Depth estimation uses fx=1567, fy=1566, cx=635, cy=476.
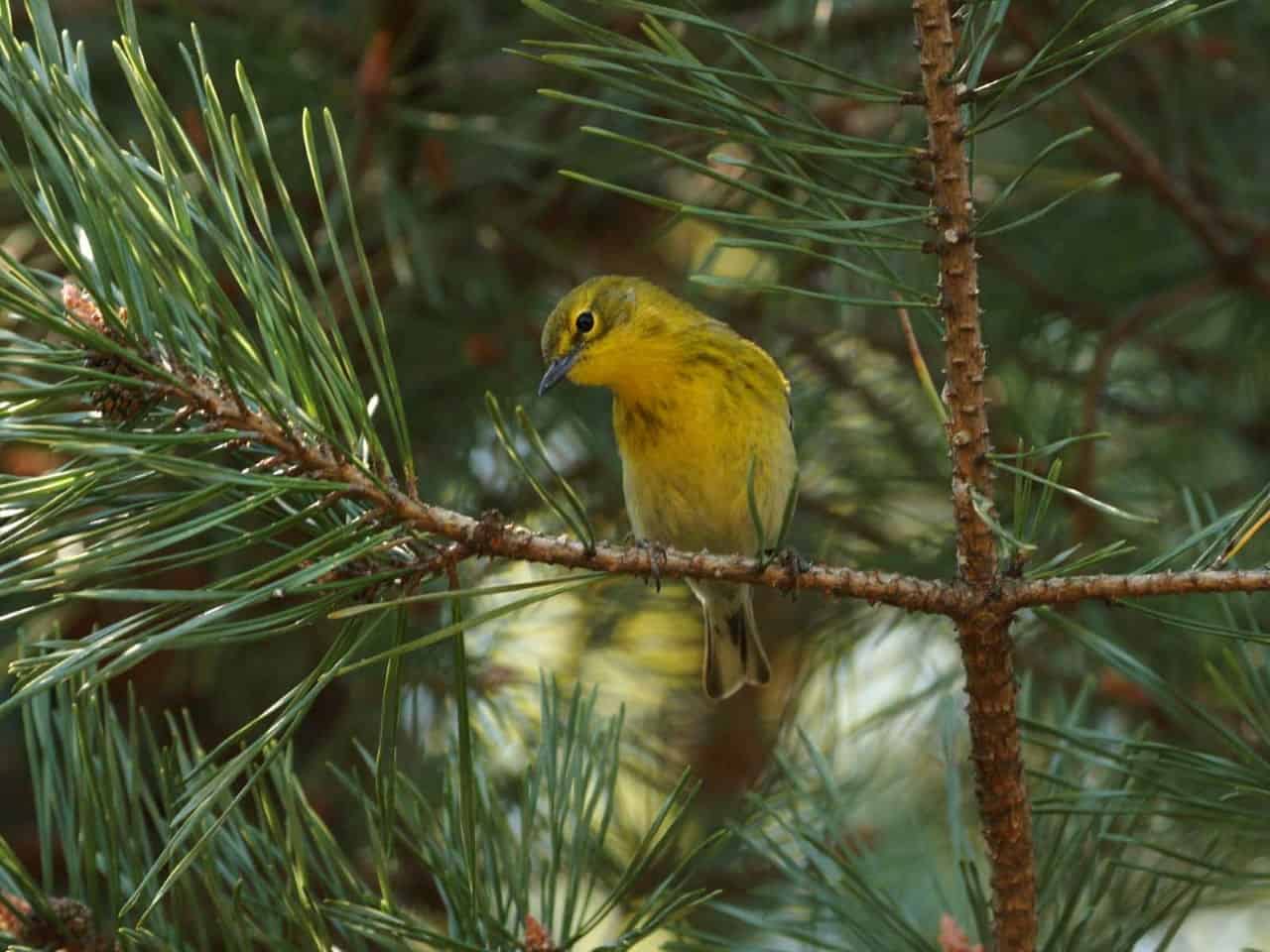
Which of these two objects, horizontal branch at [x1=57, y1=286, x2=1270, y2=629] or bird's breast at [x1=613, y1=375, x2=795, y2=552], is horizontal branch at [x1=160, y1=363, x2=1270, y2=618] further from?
bird's breast at [x1=613, y1=375, x2=795, y2=552]

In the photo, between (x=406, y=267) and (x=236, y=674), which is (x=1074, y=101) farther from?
(x=236, y=674)

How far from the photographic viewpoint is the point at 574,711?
204 centimetres

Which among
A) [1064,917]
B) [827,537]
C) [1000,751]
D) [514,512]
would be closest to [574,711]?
[1000,751]

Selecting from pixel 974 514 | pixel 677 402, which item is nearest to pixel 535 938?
pixel 974 514

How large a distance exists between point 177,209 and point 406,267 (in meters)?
1.85

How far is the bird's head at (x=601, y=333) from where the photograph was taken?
349 centimetres

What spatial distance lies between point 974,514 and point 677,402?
1.84m

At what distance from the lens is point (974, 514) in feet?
5.78

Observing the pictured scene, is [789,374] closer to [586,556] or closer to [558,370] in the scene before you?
[558,370]

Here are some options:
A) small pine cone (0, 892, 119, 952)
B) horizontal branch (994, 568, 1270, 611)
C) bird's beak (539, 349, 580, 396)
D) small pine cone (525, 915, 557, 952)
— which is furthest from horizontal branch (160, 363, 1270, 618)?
bird's beak (539, 349, 580, 396)

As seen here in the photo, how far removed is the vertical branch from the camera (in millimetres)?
1658

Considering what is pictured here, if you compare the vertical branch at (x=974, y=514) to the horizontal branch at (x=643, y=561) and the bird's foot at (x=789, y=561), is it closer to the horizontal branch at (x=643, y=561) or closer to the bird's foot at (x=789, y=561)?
the horizontal branch at (x=643, y=561)

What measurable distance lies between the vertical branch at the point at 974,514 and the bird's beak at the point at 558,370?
1.67 metres

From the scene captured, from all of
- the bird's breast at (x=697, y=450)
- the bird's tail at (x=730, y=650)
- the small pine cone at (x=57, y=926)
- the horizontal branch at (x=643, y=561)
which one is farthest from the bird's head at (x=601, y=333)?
the small pine cone at (x=57, y=926)
